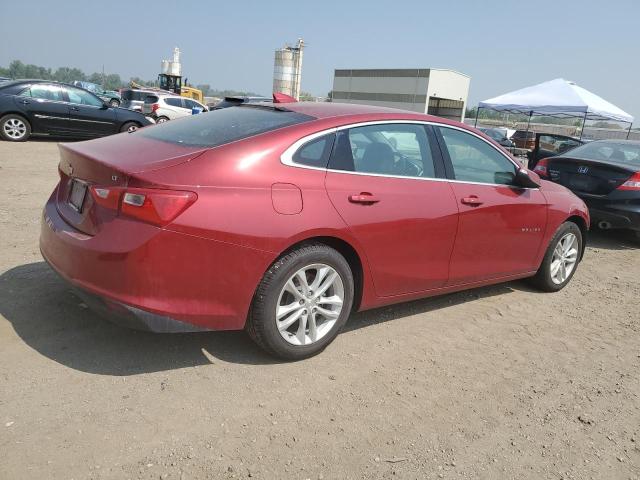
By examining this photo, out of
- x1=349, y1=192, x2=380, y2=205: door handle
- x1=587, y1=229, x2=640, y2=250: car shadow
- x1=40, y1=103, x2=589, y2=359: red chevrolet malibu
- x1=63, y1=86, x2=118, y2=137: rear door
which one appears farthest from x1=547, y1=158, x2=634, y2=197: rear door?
x1=63, y1=86, x2=118, y2=137: rear door

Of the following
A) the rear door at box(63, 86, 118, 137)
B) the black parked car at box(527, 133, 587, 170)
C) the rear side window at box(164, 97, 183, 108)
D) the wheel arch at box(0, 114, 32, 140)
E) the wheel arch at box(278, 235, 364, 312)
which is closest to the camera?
the wheel arch at box(278, 235, 364, 312)

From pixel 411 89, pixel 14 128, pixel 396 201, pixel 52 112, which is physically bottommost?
pixel 14 128

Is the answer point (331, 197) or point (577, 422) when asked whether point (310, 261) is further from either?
point (577, 422)

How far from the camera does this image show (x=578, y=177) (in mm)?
7328

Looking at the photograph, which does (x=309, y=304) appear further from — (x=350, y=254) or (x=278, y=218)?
(x=278, y=218)

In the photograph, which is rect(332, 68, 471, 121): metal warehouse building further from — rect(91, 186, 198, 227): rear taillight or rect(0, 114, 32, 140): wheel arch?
rect(91, 186, 198, 227): rear taillight

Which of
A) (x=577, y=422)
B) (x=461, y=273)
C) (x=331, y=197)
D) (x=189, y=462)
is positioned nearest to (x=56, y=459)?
(x=189, y=462)

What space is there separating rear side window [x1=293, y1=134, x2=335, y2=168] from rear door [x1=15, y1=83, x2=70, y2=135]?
11226 mm

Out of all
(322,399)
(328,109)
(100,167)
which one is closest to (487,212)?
(328,109)

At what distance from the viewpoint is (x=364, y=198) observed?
3344 mm

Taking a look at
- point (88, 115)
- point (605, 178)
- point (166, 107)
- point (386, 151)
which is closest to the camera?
point (386, 151)

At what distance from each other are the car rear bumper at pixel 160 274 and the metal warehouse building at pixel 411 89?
4829cm

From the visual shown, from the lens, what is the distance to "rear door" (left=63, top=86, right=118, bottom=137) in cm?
1270

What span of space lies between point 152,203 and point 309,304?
1114 millimetres
